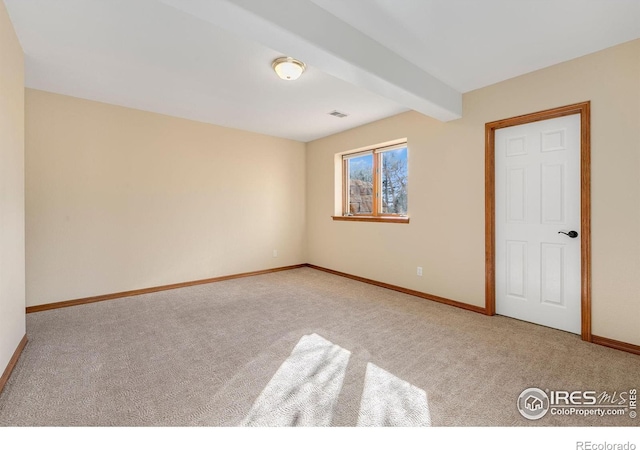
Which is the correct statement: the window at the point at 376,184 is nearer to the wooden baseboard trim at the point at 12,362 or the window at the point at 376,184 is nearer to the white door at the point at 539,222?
the white door at the point at 539,222

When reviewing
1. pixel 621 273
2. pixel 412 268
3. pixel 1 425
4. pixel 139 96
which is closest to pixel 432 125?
pixel 412 268

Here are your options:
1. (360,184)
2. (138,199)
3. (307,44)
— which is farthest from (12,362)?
(360,184)

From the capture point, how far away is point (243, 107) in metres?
3.76

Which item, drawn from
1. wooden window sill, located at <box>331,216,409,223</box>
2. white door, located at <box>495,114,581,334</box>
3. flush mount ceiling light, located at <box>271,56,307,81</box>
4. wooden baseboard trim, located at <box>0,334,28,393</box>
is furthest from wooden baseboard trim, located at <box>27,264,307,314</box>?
white door, located at <box>495,114,581,334</box>

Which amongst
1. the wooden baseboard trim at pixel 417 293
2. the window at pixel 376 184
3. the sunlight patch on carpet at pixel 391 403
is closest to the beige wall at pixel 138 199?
the window at pixel 376 184

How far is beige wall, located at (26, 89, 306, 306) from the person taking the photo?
10.8 ft

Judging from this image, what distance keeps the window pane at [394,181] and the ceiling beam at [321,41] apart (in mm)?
1335

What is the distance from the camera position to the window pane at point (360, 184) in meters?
4.78

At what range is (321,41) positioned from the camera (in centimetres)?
195

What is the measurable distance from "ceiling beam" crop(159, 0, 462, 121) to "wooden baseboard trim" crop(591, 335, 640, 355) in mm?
2532

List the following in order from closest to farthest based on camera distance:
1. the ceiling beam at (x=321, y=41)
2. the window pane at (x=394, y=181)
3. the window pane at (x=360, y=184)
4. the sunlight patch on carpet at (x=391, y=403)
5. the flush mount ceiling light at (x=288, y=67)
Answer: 1. the sunlight patch on carpet at (x=391, y=403)
2. the ceiling beam at (x=321, y=41)
3. the flush mount ceiling light at (x=288, y=67)
4. the window pane at (x=394, y=181)
5. the window pane at (x=360, y=184)

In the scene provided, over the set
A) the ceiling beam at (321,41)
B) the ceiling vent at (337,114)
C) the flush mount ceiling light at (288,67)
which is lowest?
the ceiling beam at (321,41)

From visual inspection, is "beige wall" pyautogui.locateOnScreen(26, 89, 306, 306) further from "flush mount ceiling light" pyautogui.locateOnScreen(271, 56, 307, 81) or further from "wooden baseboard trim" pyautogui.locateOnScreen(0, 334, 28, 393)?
"flush mount ceiling light" pyautogui.locateOnScreen(271, 56, 307, 81)
